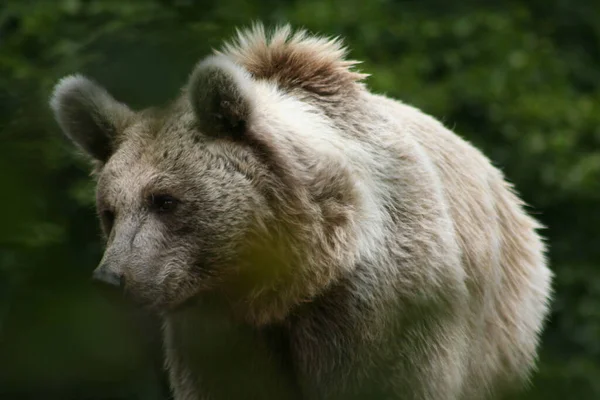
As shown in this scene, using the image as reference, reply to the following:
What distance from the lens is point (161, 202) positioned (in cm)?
345

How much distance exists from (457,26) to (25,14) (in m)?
3.93

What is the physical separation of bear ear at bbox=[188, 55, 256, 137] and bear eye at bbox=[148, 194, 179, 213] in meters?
0.32

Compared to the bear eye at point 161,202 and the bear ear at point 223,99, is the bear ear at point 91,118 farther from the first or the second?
the bear eye at point 161,202

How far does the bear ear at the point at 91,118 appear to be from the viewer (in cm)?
372

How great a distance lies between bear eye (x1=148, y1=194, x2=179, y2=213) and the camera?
136 inches

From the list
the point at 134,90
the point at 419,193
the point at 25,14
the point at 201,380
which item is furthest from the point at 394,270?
the point at 134,90

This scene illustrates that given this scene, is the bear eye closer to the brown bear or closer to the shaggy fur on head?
the brown bear

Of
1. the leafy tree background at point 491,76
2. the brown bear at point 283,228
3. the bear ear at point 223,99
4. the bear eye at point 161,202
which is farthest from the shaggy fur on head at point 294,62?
the bear eye at point 161,202

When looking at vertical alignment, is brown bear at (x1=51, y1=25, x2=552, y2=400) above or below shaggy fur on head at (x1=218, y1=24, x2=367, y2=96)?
below

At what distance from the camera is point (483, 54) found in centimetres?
783

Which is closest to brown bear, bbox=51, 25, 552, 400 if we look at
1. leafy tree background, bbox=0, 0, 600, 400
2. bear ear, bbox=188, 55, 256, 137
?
bear ear, bbox=188, 55, 256, 137

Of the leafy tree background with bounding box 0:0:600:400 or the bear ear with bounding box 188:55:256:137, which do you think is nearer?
the leafy tree background with bounding box 0:0:600:400

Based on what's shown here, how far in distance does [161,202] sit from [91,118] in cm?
59

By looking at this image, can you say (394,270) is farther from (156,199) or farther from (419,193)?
(156,199)
